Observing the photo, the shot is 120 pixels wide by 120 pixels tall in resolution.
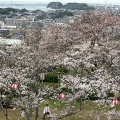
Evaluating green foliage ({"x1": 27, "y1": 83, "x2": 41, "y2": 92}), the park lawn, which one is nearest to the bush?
the park lawn

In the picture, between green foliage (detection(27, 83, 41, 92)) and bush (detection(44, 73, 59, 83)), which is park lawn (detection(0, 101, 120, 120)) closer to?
green foliage (detection(27, 83, 41, 92))

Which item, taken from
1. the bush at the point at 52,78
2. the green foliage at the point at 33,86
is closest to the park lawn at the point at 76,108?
the green foliage at the point at 33,86

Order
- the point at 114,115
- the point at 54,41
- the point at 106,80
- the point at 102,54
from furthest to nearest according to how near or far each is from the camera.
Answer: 1. the point at 54,41
2. the point at 102,54
3. the point at 106,80
4. the point at 114,115

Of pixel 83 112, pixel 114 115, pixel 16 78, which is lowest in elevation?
pixel 83 112

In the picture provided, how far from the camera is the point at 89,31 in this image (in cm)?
2823

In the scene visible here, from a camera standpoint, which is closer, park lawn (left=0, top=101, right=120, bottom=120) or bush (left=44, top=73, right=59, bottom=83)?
park lawn (left=0, top=101, right=120, bottom=120)

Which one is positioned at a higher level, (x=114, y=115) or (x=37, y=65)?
(x=37, y=65)

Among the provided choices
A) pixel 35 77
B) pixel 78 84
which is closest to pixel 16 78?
pixel 35 77

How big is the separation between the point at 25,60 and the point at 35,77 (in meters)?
0.93

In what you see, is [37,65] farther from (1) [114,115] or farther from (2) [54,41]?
(2) [54,41]

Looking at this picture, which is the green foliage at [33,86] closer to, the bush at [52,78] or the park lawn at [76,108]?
the park lawn at [76,108]

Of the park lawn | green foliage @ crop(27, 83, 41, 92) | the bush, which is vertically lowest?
the park lawn

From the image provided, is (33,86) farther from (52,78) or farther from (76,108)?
(52,78)

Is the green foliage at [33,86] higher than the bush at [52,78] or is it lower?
higher
